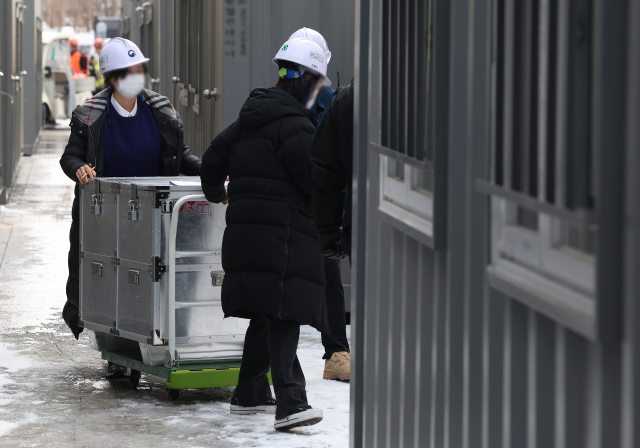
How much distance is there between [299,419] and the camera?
184 inches

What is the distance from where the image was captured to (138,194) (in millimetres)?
4980

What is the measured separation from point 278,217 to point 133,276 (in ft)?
3.08

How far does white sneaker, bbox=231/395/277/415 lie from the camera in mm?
4969

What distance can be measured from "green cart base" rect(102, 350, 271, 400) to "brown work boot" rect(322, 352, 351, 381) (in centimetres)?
68

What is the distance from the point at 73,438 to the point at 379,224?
2065 mm

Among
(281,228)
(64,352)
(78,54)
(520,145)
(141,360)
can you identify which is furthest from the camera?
(78,54)

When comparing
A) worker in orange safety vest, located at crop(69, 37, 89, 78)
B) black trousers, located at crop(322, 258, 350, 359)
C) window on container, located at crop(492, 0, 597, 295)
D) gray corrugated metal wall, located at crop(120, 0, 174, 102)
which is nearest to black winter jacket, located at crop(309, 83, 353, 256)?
black trousers, located at crop(322, 258, 350, 359)

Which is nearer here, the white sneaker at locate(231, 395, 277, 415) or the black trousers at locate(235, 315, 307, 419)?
the black trousers at locate(235, 315, 307, 419)

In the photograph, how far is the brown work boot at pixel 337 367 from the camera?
5.71 meters

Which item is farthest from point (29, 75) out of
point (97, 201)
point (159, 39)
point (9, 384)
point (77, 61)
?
point (97, 201)

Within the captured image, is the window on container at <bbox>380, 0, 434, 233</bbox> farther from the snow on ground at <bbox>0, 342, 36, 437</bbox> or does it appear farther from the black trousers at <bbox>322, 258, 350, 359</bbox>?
the black trousers at <bbox>322, 258, 350, 359</bbox>

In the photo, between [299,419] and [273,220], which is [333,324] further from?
[273,220]

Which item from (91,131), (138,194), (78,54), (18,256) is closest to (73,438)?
(138,194)

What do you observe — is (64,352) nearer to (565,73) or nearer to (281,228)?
(281,228)
